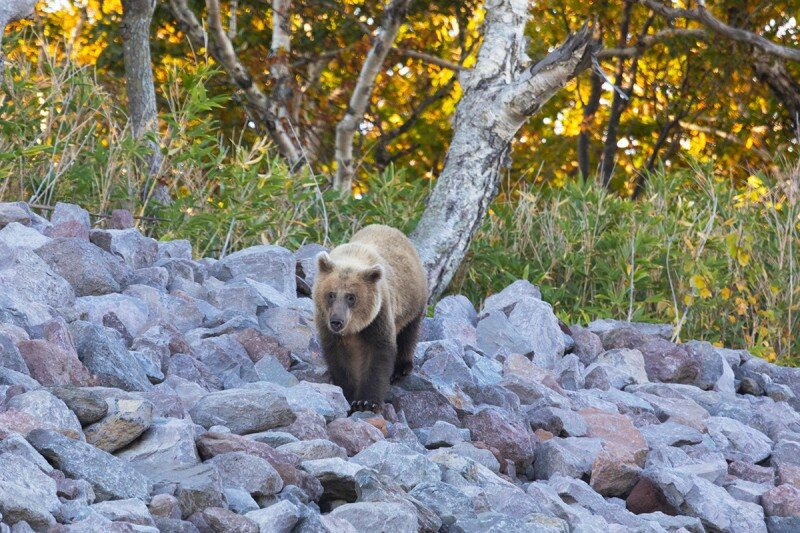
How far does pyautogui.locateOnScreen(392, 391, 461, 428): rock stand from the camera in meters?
5.08

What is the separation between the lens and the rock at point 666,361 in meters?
6.85

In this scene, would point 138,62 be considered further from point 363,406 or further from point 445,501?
point 445,501

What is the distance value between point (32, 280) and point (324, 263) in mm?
Answer: 1337

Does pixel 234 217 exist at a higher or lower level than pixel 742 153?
lower

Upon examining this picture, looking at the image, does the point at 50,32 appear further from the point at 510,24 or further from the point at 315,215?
the point at 510,24

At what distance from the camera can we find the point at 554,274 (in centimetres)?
864

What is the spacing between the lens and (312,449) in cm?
402

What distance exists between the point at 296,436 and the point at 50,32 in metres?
10.8

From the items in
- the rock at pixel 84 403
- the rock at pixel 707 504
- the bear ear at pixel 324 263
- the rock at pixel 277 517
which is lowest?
the rock at pixel 707 504

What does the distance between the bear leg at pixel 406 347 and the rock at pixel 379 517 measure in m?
2.17

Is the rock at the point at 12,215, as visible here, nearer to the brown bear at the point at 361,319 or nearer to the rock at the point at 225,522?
the brown bear at the point at 361,319

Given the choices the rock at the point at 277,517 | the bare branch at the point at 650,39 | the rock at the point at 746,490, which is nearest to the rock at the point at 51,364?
the rock at the point at 277,517

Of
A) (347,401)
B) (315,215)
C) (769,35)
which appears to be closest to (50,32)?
(315,215)

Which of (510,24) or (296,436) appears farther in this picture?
(510,24)
